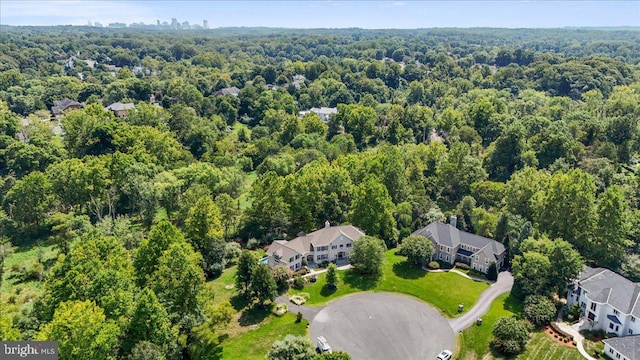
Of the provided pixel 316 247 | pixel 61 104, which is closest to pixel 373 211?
pixel 316 247

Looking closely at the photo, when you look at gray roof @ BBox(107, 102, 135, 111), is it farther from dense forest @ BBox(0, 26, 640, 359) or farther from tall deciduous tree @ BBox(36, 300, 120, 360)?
tall deciduous tree @ BBox(36, 300, 120, 360)

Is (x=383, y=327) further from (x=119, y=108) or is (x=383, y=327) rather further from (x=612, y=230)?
(x=119, y=108)

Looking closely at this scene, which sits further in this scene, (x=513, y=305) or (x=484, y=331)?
(x=513, y=305)

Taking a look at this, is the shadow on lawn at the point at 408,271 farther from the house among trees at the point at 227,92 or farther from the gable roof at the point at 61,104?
the gable roof at the point at 61,104

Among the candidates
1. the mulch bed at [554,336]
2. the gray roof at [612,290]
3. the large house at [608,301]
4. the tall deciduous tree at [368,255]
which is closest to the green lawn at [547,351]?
the mulch bed at [554,336]

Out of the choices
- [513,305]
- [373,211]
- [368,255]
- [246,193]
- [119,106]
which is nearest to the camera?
[513,305]

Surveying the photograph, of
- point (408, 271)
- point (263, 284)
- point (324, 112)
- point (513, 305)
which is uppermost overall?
point (324, 112)

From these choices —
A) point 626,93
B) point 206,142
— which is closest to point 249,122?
point 206,142

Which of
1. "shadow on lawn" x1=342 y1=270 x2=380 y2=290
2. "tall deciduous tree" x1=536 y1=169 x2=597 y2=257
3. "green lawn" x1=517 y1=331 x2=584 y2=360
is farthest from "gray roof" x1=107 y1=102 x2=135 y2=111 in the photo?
"green lawn" x1=517 y1=331 x2=584 y2=360
